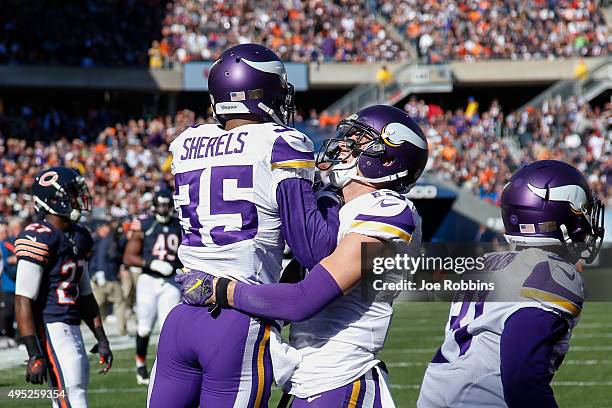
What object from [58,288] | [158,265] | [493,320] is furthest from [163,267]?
[493,320]

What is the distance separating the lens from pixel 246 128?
12.1 feet

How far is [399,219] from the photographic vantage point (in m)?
3.37

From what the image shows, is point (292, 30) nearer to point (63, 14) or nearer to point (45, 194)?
point (63, 14)

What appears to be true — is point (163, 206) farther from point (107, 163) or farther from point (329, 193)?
point (107, 163)

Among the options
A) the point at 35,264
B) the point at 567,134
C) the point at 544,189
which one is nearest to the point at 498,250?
the point at 544,189

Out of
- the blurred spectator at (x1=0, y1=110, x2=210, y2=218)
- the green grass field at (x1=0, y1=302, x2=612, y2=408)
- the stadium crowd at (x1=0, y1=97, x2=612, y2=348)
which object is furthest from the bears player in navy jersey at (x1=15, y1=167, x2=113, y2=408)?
the stadium crowd at (x1=0, y1=97, x2=612, y2=348)

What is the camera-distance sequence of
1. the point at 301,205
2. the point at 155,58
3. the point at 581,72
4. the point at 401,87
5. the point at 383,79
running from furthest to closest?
the point at 155,58
the point at 401,87
the point at 383,79
the point at 581,72
the point at 301,205

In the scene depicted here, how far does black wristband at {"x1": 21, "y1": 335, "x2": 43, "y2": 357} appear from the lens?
516 centimetres

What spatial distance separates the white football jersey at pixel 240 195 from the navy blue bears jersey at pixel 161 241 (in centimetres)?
645

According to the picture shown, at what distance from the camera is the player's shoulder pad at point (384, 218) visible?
3.32m

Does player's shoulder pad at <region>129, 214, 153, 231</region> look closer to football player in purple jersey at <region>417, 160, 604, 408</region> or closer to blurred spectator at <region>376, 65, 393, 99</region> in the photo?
football player in purple jersey at <region>417, 160, 604, 408</region>

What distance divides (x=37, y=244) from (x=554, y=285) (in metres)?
3.17

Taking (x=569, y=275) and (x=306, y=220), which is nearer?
(x=569, y=275)

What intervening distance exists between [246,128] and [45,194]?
7.86ft
